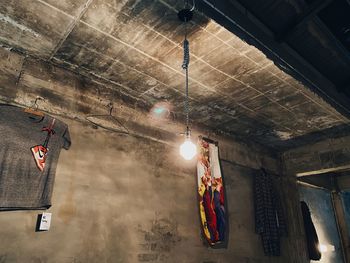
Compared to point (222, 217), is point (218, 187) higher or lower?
higher

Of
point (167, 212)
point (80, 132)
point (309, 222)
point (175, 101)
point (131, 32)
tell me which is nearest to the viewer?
point (131, 32)

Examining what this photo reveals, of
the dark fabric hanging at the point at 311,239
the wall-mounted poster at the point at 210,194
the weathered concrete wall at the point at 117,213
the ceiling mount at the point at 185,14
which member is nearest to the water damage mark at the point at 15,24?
the weathered concrete wall at the point at 117,213

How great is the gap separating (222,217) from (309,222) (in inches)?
160

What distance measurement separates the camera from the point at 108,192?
176 inches

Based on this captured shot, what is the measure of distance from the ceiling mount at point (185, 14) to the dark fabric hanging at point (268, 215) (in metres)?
5.33

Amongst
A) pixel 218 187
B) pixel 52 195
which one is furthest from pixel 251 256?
pixel 52 195

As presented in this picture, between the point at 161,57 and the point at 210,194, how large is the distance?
3305mm

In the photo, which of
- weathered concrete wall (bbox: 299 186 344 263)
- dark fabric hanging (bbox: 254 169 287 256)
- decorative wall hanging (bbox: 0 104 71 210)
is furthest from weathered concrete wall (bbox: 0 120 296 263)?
weathered concrete wall (bbox: 299 186 344 263)

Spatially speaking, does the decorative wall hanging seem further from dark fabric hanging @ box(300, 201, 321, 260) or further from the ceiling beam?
dark fabric hanging @ box(300, 201, 321, 260)

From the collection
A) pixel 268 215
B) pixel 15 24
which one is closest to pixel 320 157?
pixel 268 215

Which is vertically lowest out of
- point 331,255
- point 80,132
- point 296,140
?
point 331,255

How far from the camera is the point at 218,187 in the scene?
244 inches

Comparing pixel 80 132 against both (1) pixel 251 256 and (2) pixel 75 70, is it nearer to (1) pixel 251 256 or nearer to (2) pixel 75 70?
(2) pixel 75 70

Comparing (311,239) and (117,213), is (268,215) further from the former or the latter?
(117,213)
